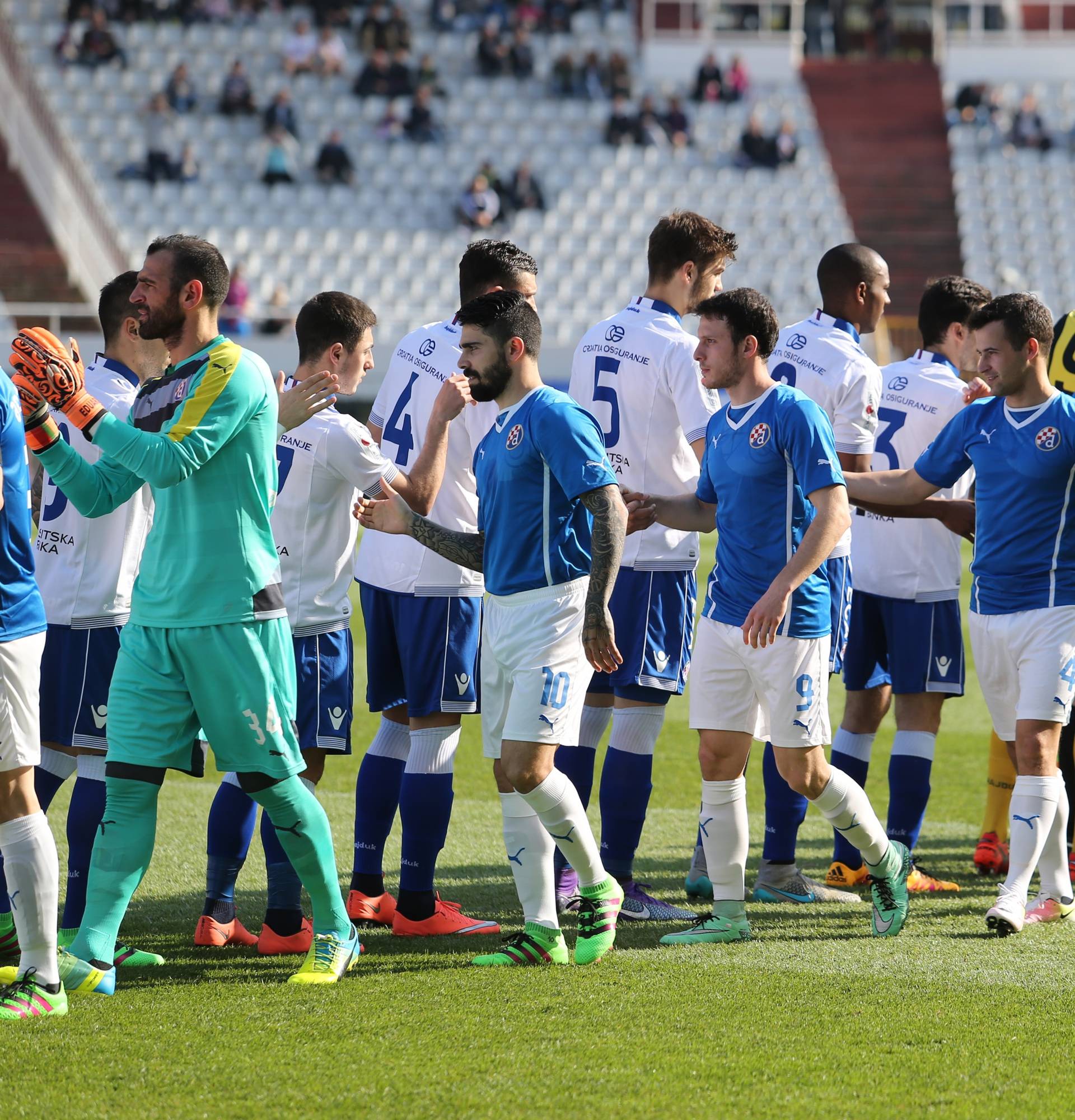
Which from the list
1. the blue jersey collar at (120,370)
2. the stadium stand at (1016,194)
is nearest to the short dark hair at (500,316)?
the blue jersey collar at (120,370)

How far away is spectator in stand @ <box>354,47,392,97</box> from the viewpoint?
92.3ft

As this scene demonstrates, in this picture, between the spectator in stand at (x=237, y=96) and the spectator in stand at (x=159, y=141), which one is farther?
the spectator in stand at (x=237, y=96)

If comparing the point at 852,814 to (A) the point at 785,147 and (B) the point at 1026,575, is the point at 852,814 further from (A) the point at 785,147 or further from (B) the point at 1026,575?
(A) the point at 785,147

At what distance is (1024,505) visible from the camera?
17.7ft

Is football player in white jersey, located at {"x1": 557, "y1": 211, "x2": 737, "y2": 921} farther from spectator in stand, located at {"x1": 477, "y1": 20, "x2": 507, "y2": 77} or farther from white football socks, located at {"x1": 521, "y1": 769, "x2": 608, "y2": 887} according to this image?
spectator in stand, located at {"x1": 477, "y1": 20, "x2": 507, "y2": 77}

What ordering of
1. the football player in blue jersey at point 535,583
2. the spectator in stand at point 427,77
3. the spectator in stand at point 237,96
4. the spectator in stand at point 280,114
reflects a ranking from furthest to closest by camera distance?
the spectator in stand at point 427,77
the spectator in stand at point 237,96
the spectator in stand at point 280,114
the football player in blue jersey at point 535,583

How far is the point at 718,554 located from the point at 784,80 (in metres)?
27.8

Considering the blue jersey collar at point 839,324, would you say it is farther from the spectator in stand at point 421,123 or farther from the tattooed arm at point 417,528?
the spectator in stand at point 421,123

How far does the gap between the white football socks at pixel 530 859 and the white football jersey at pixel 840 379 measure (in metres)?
1.77

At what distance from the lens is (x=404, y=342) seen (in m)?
5.68

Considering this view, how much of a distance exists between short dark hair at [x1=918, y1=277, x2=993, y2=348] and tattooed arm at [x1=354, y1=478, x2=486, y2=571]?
2.53 metres

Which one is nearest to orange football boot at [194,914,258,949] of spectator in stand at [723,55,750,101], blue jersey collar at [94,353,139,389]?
blue jersey collar at [94,353,139,389]

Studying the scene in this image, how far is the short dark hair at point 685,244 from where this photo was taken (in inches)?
227

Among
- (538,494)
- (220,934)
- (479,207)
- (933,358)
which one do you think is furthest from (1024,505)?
(479,207)
